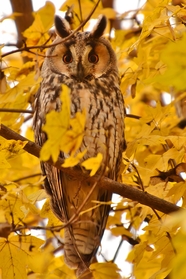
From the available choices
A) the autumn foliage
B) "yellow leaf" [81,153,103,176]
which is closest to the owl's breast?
the autumn foliage

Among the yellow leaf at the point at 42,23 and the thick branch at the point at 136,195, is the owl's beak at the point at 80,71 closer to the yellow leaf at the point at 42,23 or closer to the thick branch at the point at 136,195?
the yellow leaf at the point at 42,23

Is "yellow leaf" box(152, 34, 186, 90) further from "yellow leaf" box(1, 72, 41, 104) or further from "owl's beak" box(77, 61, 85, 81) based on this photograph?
"owl's beak" box(77, 61, 85, 81)

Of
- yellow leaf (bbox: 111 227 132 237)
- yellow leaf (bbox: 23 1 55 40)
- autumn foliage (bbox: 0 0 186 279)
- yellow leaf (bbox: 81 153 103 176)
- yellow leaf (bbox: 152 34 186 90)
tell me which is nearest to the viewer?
yellow leaf (bbox: 152 34 186 90)

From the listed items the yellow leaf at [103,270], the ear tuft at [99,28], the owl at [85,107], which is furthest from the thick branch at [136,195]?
the ear tuft at [99,28]

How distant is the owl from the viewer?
300cm

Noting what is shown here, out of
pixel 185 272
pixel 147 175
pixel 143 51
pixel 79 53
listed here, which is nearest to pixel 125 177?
pixel 147 175

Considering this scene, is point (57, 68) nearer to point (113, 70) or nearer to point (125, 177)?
point (113, 70)

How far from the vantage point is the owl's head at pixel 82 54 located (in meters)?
3.10

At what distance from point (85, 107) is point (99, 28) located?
59 cm

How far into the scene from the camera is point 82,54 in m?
3.10

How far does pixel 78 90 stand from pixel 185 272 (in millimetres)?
2043

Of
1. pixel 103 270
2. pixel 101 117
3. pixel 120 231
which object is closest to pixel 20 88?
pixel 103 270

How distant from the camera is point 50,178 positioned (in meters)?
3.16

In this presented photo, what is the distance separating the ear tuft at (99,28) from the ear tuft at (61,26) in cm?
18
